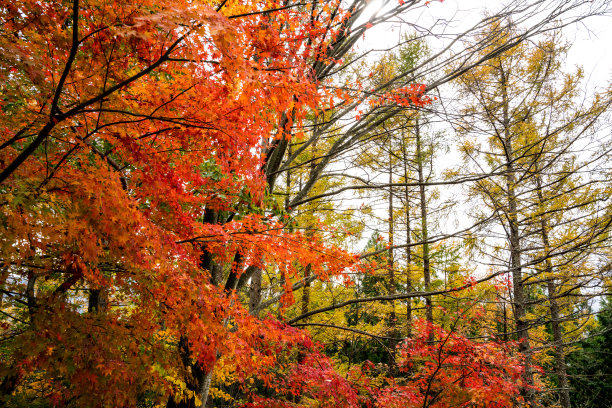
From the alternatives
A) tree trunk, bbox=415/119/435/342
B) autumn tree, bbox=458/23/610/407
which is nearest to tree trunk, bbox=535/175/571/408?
autumn tree, bbox=458/23/610/407

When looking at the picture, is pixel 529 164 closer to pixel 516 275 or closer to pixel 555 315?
pixel 516 275

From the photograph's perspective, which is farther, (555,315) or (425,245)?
(425,245)

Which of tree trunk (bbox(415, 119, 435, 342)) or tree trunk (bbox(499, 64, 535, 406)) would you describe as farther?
tree trunk (bbox(415, 119, 435, 342))

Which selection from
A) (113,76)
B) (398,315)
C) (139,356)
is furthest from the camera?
(398,315)

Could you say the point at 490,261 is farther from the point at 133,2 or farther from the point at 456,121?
the point at 133,2

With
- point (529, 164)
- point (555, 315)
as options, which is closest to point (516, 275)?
point (529, 164)

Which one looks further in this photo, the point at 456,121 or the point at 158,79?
the point at 456,121

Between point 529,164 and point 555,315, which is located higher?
point 529,164

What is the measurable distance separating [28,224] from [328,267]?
2782mm

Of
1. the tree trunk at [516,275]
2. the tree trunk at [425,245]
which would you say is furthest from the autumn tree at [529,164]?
the tree trunk at [425,245]

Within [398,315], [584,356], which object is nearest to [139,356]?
[398,315]

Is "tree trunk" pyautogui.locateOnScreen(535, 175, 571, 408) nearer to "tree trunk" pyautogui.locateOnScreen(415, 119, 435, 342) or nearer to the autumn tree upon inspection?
the autumn tree

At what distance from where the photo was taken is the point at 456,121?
13.5ft

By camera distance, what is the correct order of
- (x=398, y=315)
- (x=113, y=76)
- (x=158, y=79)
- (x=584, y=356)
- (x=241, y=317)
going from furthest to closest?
(x=584, y=356), (x=398, y=315), (x=241, y=317), (x=158, y=79), (x=113, y=76)
